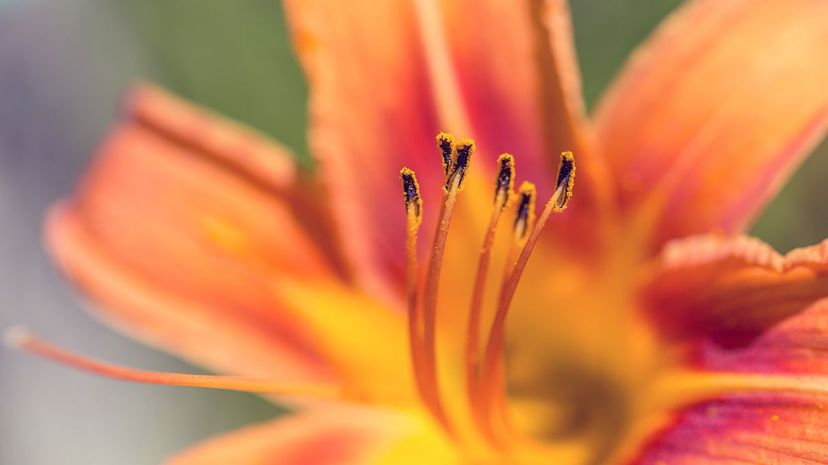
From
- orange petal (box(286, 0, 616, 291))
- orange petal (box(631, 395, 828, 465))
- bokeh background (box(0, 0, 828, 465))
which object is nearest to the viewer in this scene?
orange petal (box(631, 395, 828, 465))

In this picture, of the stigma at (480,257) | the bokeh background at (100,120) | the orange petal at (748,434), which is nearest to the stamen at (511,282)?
the stigma at (480,257)

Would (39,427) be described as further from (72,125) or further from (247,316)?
(247,316)

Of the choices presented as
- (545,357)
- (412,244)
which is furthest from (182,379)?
(545,357)

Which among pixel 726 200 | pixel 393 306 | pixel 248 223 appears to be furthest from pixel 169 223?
pixel 726 200

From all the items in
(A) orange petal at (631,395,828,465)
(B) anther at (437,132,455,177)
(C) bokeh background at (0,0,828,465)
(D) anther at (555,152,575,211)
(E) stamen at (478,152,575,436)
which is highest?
(C) bokeh background at (0,0,828,465)

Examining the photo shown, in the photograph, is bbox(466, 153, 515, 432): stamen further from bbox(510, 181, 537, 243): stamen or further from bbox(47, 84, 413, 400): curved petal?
bbox(47, 84, 413, 400): curved petal

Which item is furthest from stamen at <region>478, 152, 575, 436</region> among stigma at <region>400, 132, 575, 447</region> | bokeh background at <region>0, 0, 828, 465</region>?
bokeh background at <region>0, 0, 828, 465</region>

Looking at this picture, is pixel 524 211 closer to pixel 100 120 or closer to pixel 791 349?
pixel 791 349
